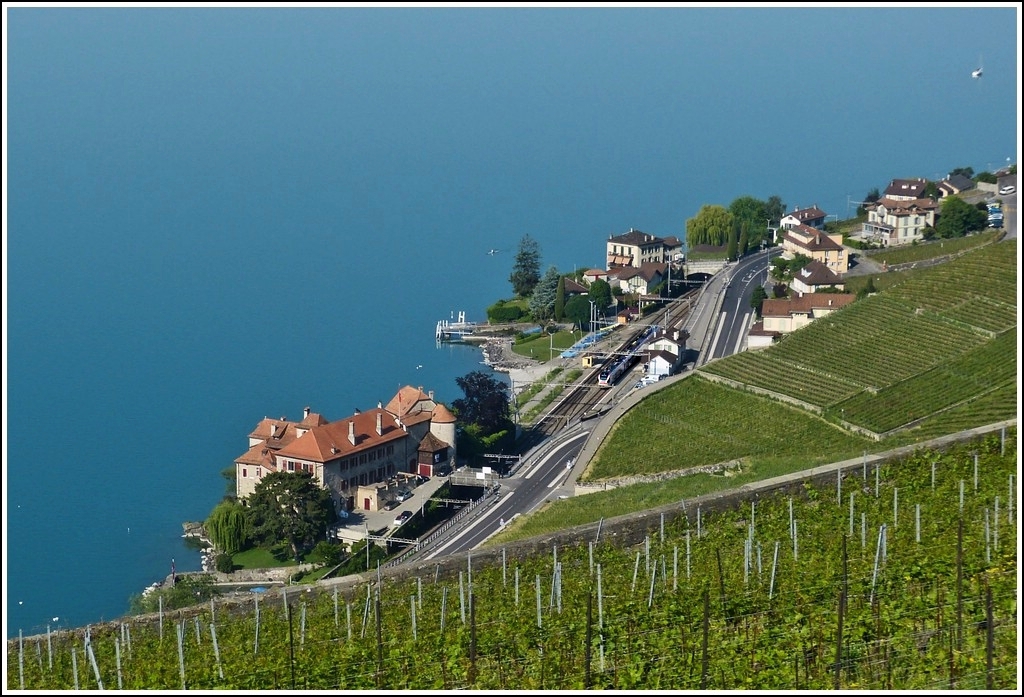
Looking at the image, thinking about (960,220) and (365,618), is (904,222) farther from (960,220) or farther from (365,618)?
(365,618)

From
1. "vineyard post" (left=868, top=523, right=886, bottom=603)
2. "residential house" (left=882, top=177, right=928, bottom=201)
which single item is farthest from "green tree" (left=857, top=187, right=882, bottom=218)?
"vineyard post" (left=868, top=523, right=886, bottom=603)

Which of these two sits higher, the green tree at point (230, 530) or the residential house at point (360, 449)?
the residential house at point (360, 449)

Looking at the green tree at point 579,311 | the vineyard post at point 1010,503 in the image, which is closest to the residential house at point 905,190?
the green tree at point 579,311

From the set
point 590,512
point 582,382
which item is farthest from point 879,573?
point 582,382

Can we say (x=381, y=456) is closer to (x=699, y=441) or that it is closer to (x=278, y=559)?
(x=278, y=559)

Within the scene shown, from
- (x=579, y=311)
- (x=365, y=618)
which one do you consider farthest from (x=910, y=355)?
(x=365, y=618)

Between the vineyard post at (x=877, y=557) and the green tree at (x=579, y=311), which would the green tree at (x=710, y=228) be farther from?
the vineyard post at (x=877, y=557)

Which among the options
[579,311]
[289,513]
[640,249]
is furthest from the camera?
[640,249]
